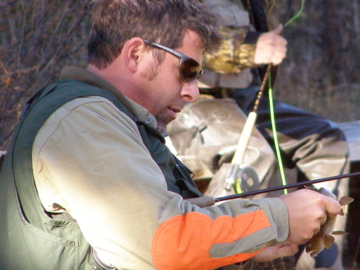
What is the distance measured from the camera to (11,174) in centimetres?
186

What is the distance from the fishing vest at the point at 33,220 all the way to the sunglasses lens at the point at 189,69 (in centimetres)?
39

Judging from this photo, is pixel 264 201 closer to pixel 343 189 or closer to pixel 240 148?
pixel 240 148

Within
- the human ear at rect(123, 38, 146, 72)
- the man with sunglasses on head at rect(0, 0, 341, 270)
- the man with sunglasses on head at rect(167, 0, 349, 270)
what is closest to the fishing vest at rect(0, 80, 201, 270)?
the man with sunglasses on head at rect(0, 0, 341, 270)

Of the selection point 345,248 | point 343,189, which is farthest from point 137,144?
point 345,248

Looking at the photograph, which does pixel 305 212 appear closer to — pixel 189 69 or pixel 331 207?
pixel 331 207

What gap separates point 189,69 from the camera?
87.7 inches

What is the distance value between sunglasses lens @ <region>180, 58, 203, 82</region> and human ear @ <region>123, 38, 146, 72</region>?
15 cm

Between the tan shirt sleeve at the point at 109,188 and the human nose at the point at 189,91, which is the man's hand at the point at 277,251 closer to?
the tan shirt sleeve at the point at 109,188

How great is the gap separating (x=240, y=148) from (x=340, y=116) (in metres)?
5.61

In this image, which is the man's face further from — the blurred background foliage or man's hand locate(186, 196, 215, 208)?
the blurred background foliage

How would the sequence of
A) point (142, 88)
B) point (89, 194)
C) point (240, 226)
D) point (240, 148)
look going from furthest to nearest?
point (240, 148) → point (142, 88) → point (240, 226) → point (89, 194)

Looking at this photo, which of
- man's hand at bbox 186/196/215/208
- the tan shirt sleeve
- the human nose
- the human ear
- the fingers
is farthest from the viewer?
the human nose

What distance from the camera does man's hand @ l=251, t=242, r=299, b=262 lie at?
209 cm

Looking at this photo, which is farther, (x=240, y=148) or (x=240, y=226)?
(x=240, y=148)
